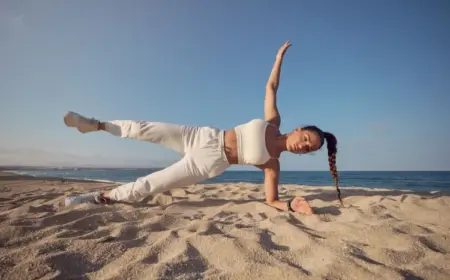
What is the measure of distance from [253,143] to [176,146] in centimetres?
91

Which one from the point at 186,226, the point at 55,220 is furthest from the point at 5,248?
the point at 186,226

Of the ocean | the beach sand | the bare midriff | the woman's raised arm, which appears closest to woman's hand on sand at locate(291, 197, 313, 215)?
the beach sand

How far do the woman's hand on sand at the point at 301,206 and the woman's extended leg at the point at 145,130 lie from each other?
4.41 feet

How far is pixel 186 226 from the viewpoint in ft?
7.59

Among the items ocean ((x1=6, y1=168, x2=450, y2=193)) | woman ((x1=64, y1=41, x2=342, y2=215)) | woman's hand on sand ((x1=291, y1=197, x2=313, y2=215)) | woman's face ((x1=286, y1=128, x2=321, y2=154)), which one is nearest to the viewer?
woman's hand on sand ((x1=291, y1=197, x2=313, y2=215))

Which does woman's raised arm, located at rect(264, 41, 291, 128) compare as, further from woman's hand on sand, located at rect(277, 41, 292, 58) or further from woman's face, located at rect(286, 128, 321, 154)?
woman's face, located at rect(286, 128, 321, 154)

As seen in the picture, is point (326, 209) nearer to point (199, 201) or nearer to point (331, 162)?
point (331, 162)

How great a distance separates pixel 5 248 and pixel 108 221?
2.76 ft

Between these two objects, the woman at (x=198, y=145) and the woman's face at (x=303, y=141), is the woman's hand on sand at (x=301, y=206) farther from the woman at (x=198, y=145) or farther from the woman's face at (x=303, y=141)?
the woman's face at (x=303, y=141)

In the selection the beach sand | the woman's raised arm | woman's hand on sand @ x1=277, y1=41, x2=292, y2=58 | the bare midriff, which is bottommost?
the beach sand

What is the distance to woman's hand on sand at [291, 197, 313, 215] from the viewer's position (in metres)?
2.74

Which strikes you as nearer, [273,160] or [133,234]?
[133,234]

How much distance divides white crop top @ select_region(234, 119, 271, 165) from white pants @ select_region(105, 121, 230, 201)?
0.21 m

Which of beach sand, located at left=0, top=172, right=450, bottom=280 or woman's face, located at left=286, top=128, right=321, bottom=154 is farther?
woman's face, located at left=286, top=128, right=321, bottom=154
